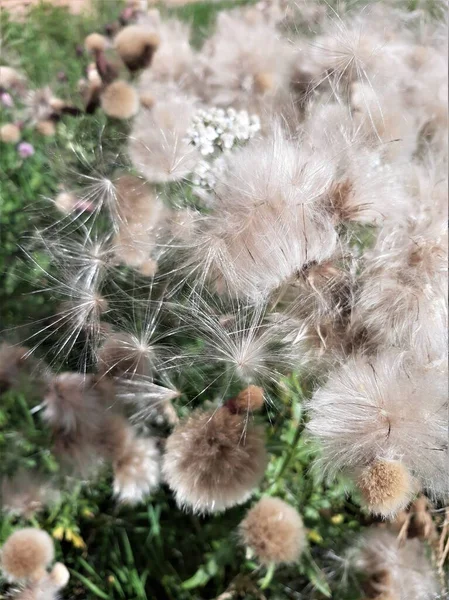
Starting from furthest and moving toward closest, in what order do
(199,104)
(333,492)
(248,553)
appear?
(199,104)
(333,492)
(248,553)

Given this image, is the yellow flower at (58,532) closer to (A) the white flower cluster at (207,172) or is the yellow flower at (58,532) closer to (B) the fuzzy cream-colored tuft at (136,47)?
(A) the white flower cluster at (207,172)

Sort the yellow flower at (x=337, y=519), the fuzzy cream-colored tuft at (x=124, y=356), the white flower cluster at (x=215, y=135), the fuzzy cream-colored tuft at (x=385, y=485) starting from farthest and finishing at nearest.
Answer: the yellow flower at (x=337, y=519) < the white flower cluster at (x=215, y=135) < the fuzzy cream-colored tuft at (x=124, y=356) < the fuzzy cream-colored tuft at (x=385, y=485)

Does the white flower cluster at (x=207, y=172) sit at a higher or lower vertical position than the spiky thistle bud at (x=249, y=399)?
higher

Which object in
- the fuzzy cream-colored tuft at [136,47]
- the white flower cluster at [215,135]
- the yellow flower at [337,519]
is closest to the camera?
the white flower cluster at [215,135]

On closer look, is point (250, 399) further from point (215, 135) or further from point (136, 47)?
point (136, 47)

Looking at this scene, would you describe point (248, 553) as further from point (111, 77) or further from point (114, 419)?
point (111, 77)

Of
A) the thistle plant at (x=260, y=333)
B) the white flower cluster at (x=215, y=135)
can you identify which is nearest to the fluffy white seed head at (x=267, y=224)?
the thistle plant at (x=260, y=333)

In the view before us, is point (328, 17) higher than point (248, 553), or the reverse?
point (328, 17)

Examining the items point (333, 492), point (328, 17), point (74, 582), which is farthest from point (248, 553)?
point (328, 17)

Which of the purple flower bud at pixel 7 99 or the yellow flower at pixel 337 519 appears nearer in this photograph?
the yellow flower at pixel 337 519
